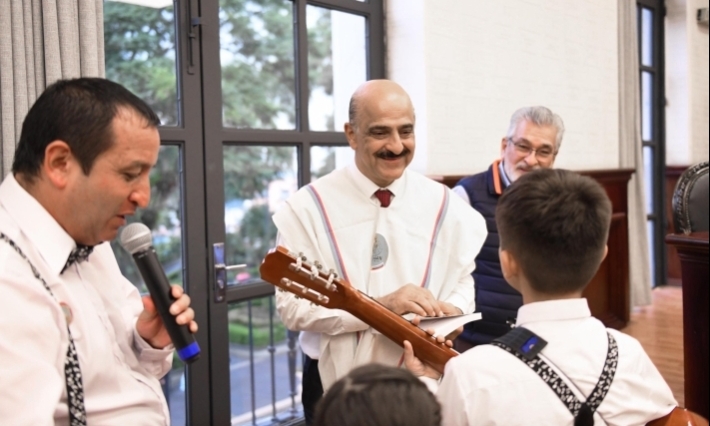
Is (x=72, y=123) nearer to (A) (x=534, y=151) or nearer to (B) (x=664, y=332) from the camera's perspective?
(A) (x=534, y=151)

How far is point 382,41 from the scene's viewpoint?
3643 millimetres

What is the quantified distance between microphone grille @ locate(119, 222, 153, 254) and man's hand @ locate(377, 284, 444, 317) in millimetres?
671

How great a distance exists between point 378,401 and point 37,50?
5.28 feet

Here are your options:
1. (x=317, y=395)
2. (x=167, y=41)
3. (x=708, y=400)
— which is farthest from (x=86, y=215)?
(x=708, y=400)

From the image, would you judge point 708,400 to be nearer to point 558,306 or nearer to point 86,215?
point 558,306

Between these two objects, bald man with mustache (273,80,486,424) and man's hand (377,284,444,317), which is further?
bald man with mustache (273,80,486,424)

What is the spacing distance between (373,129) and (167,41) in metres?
1.29

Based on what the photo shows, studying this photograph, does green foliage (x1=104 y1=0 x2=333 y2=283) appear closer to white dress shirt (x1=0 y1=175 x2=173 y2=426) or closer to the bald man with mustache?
the bald man with mustache

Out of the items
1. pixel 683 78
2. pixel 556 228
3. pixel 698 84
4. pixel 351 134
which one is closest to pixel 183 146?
pixel 351 134

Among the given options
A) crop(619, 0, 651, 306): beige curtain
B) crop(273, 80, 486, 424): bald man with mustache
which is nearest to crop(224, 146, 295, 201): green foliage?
crop(273, 80, 486, 424): bald man with mustache

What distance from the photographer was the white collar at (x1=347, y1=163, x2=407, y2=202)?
1959 millimetres

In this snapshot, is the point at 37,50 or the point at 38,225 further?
the point at 37,50

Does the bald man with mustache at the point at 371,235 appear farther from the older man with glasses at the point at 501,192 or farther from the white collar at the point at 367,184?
the older man with glasses at the point at 501,192

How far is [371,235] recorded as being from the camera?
192cm
